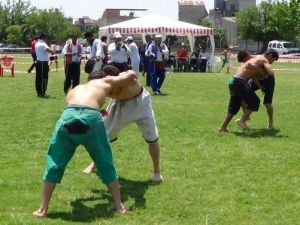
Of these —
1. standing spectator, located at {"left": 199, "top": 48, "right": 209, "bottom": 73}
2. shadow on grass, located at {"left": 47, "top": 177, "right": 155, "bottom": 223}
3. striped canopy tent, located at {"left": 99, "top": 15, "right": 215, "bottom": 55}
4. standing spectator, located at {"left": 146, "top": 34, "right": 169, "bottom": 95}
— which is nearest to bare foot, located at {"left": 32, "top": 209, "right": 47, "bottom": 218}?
shadow on grass, located at {"left": 47, "top": 177, "right": 155, "bottom": 223}

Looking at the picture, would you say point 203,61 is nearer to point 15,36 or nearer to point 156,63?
point 156,63

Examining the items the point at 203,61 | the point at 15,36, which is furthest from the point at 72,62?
the point at 15,36

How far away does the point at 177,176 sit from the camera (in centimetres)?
734

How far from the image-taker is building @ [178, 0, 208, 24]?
132 m

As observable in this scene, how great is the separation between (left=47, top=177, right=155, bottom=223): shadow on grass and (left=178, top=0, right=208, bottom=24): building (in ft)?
414

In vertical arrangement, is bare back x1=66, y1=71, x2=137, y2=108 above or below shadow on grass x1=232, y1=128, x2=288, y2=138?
above

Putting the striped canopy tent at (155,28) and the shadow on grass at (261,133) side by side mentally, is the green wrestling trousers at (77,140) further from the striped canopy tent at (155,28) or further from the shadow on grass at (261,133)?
the striped canopy tent at (155,28)

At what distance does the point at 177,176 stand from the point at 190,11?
424 feet

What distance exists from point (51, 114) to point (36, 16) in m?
84.7

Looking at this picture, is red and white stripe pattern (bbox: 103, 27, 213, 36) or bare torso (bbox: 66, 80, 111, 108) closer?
bare torso (bbox: 66, 80, 111, 108)

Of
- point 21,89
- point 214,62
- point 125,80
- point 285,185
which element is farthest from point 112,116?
point 214,62

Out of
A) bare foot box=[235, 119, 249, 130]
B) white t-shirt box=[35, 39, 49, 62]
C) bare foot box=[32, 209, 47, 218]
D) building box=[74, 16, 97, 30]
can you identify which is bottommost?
building box=[74, 16, 97, 30]

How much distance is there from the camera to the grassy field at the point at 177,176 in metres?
5.79

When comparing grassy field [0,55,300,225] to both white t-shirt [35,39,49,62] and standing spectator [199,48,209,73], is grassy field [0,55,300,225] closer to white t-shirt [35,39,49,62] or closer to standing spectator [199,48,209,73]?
white t-shirt [35,39,49,62]
